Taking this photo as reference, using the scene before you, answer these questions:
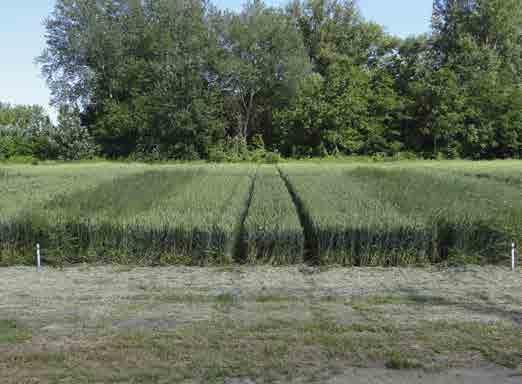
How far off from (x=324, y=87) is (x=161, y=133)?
1259cm

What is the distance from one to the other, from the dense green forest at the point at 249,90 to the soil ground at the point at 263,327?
1240 inches

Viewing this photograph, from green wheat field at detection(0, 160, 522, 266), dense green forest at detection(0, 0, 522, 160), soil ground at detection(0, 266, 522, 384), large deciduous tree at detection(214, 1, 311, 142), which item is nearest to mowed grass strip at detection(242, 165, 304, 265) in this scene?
green wheat field at detection(0, 160, 522, 266)

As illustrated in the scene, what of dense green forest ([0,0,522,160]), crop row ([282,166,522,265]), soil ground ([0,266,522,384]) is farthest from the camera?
dense green forest ([0,0,522,160])

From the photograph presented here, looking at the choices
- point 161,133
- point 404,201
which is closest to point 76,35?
point 161,133

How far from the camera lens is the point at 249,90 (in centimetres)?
4303

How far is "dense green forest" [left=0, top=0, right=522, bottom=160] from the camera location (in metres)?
40.2

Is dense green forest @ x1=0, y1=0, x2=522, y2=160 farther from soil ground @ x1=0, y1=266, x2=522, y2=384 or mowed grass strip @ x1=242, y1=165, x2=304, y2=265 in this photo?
soil ground @ x1=0, y1=266, x2=522, y2=384

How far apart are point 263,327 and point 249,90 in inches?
1509

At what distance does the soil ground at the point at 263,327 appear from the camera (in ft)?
15.6

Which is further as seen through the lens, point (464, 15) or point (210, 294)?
point (464, 15)

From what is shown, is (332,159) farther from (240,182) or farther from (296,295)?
(296,295)

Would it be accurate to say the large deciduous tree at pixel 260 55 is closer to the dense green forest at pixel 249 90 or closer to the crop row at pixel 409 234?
the dense green forest at pixel 249 90

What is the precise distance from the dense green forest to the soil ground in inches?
1240

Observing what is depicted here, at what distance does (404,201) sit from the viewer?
12328 mm
